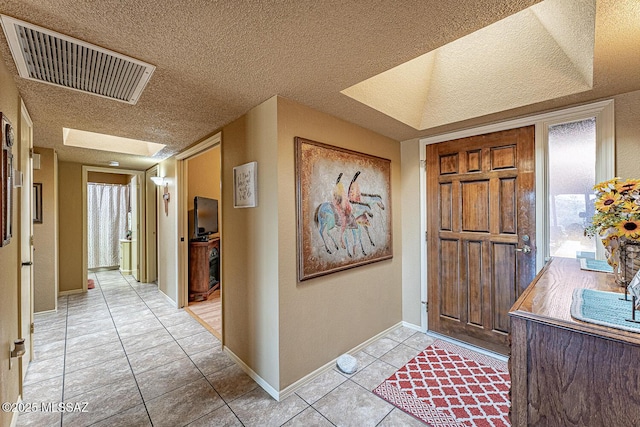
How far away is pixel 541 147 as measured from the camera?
7.37ft

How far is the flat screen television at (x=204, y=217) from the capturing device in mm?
3863

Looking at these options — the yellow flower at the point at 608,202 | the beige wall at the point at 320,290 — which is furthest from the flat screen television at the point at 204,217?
the yellow flower at the point at 608,202

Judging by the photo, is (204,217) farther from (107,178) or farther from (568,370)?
(568,370)

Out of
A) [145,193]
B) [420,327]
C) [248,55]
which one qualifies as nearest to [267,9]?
[248,55]

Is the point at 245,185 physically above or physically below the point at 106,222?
above

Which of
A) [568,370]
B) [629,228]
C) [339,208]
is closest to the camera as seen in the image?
[568,370]

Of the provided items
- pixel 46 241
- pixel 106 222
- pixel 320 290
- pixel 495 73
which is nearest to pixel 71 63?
pixel 320 290

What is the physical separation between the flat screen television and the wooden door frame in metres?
3.04

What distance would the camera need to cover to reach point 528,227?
2.31 metres

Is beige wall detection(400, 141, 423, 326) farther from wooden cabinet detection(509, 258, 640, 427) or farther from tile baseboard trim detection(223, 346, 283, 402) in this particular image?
wooden cabinet detection(509, 258, 640, 427)

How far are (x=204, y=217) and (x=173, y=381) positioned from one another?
2.41 m

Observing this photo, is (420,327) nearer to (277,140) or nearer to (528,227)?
(528,227)

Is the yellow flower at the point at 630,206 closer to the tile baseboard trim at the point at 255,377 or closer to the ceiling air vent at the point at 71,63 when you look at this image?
the tile baseboard trim at the point at 255,377

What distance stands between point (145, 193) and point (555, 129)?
6113mm
